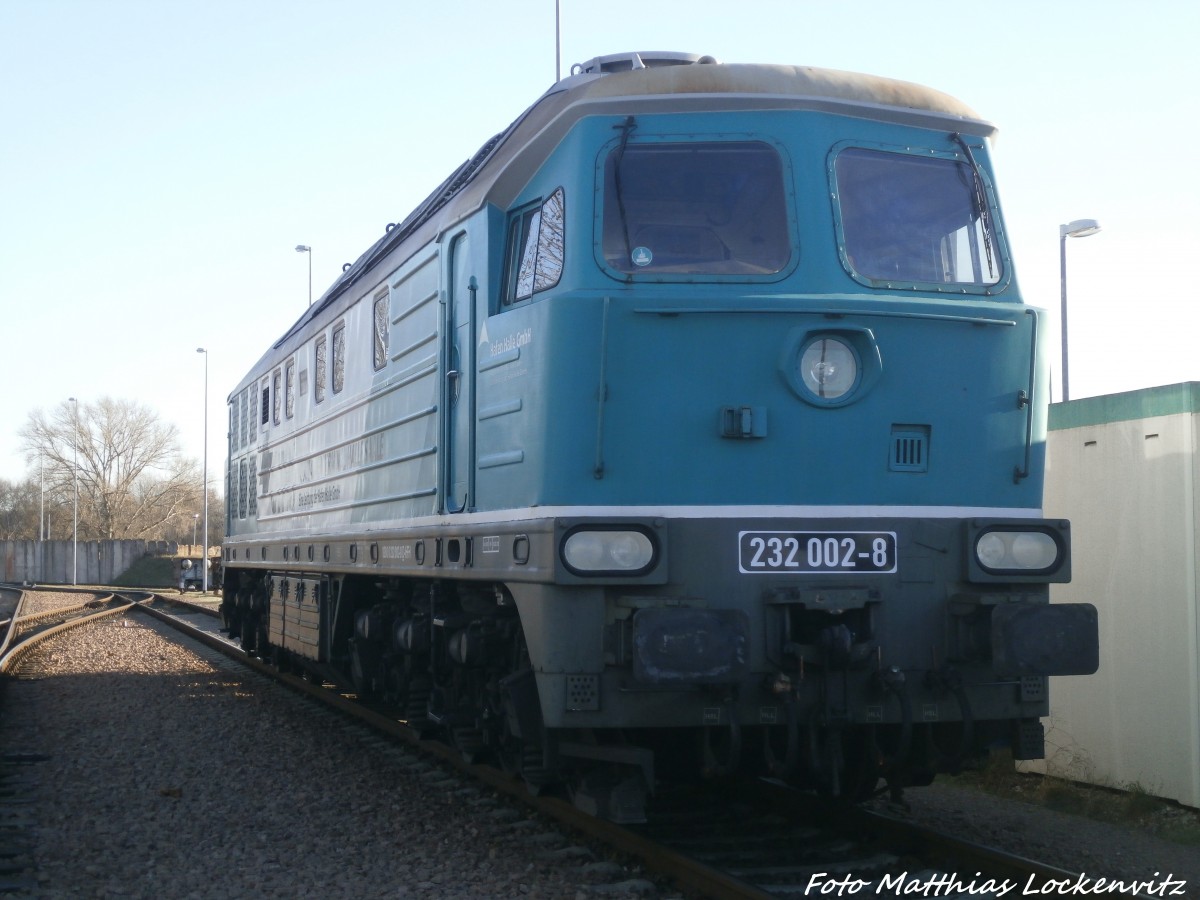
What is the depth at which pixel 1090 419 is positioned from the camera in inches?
324

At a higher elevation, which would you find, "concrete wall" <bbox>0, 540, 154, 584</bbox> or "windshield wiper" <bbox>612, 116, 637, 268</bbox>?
"windshield wiper" <bbox>612, 116, 637, 268</bbox>

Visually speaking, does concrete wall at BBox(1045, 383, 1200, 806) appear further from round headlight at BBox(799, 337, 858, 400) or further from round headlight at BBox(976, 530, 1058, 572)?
round headlight at BBox(799, 337, 858, 400)

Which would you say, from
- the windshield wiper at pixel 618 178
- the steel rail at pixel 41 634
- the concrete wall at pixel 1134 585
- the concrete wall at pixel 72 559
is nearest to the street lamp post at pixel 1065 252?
the concrete wall at pixel 1134 585

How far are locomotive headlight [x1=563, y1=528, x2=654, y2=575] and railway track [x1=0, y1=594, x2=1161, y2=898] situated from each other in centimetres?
131

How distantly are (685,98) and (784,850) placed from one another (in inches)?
139

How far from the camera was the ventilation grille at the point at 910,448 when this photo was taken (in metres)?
5.96

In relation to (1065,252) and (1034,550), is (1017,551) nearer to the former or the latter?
(1034,550)

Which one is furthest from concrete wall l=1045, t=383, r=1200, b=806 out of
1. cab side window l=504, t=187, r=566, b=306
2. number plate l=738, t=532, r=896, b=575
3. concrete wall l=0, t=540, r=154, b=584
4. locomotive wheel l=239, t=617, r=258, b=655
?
concrete wall l=0, t=540, r=154, b=584

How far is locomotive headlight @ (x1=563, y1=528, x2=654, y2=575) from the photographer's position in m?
5.52

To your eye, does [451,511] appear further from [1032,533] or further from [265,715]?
[265,715]

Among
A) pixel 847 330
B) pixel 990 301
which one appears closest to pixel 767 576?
pixel 847 330

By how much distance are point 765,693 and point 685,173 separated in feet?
7.81

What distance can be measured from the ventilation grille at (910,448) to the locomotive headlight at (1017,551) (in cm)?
42

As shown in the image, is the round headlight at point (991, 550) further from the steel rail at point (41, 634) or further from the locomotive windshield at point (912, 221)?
the steel rail at point (41, 634)
